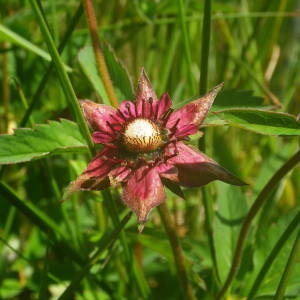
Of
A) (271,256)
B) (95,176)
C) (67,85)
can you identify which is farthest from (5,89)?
(271,256)

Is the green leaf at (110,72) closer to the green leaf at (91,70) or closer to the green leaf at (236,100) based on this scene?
the green leaf at (91,70)

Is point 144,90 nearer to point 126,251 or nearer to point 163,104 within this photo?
point 163,104

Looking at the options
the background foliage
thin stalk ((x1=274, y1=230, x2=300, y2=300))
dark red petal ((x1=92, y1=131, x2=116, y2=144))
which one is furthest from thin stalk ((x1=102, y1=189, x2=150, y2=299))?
thin stalk ((x1=274, y1=230, x2=300, y2=300))

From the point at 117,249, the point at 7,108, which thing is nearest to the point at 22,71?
the point at 7,108

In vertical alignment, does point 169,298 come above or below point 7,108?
below

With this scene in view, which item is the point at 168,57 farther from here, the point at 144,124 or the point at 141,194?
the point at 141,194

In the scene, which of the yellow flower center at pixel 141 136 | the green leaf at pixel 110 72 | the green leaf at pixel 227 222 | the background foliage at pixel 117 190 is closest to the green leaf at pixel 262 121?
the background foliage at pixel 117 190

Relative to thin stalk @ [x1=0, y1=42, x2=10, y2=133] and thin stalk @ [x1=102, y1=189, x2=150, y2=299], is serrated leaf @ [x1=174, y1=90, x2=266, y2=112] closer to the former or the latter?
thin stalk @ [x1=102, y1=189, x2=150, y2=299]
